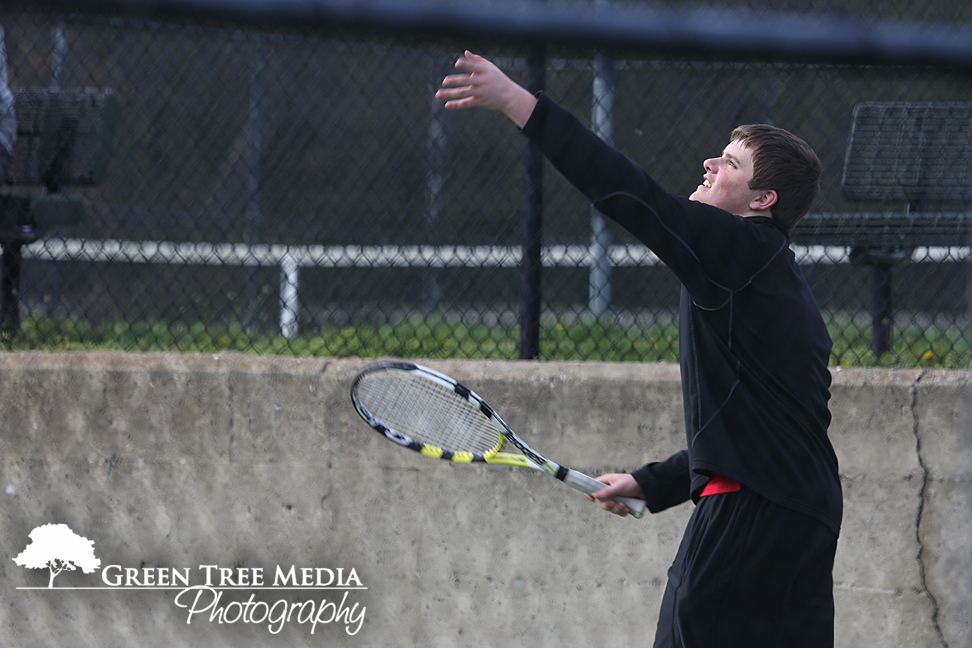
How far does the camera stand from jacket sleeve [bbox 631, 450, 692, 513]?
2400 mm

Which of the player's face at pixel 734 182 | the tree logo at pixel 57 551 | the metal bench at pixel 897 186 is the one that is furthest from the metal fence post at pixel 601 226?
the tree logo at pixel 57 551

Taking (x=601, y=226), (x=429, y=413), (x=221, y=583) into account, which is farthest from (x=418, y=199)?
(x=221, y=583)

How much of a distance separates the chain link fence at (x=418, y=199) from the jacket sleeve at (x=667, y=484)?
1.09 meters

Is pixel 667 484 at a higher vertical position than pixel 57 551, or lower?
higher

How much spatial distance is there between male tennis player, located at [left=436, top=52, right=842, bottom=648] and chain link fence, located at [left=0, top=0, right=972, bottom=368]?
1411mm

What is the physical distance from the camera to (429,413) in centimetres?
272

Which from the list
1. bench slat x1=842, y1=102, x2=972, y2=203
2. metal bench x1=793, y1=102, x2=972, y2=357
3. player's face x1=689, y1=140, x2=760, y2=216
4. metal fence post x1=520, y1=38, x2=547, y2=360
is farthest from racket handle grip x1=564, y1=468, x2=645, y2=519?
bench slat x1=842, y1=102, x2=972, y2=203

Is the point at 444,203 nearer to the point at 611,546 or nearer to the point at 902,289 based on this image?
the point at 611,546

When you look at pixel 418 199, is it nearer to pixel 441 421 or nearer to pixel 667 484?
pixel 441 421

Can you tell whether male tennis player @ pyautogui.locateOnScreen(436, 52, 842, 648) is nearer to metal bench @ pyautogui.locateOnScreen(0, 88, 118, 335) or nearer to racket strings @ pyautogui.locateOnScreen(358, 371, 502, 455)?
racket strings @ pyautogui.locateOnScreen(358, 371, 502, 455)

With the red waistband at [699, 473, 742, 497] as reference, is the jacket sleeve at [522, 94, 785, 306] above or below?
above

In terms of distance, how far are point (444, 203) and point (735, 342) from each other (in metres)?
2.00

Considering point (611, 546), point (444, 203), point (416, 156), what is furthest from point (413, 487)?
point (416, 156)

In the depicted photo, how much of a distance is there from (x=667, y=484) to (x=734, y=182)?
86 centimetres
